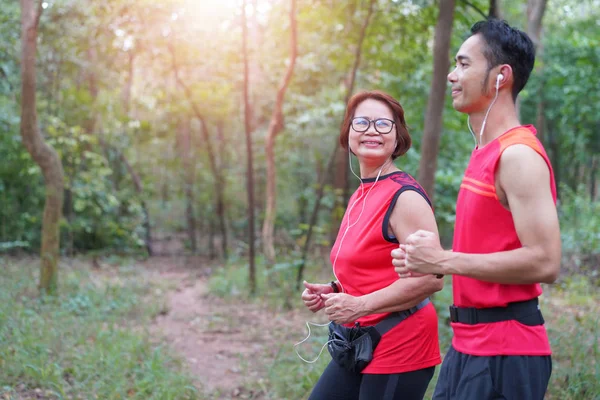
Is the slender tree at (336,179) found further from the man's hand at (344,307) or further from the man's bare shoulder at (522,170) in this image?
the man's bare shoulder at (522,170)

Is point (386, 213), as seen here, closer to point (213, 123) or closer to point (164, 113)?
point (213, 123)

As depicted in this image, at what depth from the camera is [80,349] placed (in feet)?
18.5

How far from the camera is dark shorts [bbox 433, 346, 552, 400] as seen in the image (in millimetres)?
1801

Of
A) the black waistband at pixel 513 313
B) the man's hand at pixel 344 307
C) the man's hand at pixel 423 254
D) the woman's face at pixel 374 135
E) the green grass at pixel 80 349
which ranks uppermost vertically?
the woman's face at pixel 374 135

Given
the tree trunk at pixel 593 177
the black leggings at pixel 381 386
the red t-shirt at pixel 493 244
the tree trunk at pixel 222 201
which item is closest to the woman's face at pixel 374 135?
the red t-shirt at pixel 493 244

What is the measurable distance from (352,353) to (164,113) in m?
14.8

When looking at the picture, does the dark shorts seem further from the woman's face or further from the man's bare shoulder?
the woman's face

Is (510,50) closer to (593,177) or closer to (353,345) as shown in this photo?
(353,345)

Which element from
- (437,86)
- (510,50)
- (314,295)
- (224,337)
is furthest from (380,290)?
(224,337)

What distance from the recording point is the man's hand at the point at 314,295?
244 cm

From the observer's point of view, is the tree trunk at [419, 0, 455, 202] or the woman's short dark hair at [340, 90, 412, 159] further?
the tree trunk at [419, 0, 455, 202]

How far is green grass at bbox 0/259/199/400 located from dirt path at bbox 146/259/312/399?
301 mm

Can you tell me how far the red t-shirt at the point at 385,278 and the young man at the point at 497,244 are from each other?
0.20 m

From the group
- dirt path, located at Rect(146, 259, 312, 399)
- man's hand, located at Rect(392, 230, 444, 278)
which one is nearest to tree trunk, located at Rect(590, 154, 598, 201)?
dirt path, located at Rect(146, 259, 312, 399)
